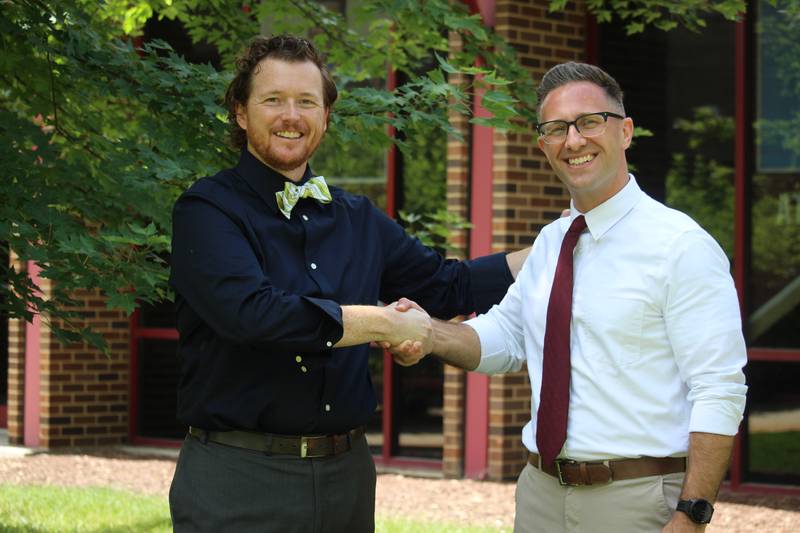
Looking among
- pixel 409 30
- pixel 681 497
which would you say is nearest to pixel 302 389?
pixel 681 497

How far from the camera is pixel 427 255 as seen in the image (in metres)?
4.11

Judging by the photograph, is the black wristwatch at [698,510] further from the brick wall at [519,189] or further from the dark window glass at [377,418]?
the dark window glass at [377,418]

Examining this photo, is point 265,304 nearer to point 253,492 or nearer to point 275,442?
point 275,442

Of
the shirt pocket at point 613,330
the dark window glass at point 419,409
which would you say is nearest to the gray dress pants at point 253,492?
the shirt pocket at point 613,330

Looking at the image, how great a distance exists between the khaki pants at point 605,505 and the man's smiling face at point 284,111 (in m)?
1.12

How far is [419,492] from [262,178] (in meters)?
5.31

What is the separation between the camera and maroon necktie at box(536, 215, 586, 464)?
3281 millimetres

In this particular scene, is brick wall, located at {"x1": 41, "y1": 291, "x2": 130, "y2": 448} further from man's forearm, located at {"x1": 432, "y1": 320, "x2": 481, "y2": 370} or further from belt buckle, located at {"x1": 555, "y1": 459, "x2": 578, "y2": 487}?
belt buckle, located at {"x1": 555, "y1": 459, "x2": 578, "y2": 487}

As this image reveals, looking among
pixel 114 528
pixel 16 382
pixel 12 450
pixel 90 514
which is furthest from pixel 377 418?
pixel 16 382

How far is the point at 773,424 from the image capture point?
8602 millimetres

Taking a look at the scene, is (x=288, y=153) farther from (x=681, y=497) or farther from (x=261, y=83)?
(x=681, y=497)

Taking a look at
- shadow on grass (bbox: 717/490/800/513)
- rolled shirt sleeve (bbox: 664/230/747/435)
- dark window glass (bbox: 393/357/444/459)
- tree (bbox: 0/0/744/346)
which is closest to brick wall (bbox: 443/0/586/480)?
dark window glass (bbox: 393/357/444/459)

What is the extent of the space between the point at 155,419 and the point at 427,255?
24.9 feet

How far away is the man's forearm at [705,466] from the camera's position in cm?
304
